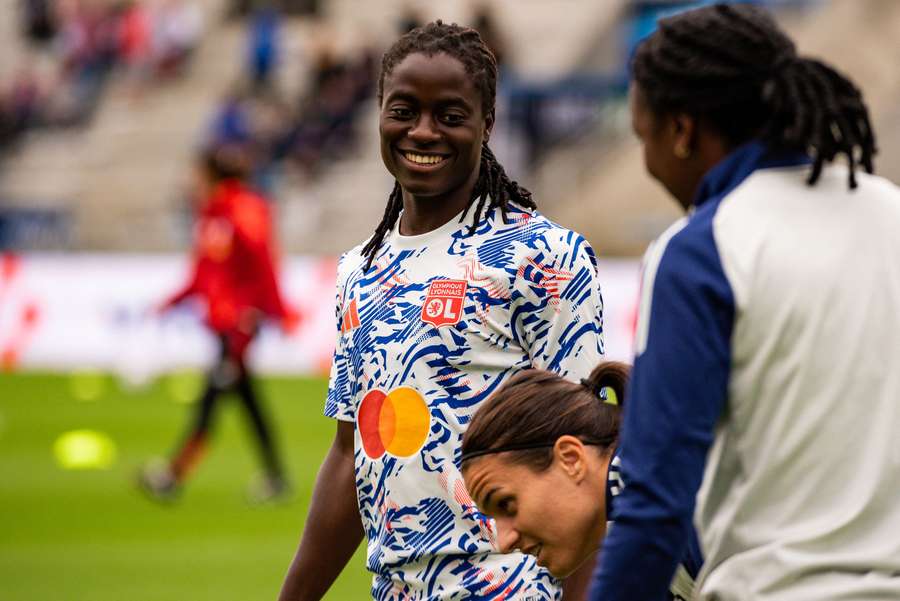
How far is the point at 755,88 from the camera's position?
2816mm

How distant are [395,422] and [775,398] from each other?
1324 mm

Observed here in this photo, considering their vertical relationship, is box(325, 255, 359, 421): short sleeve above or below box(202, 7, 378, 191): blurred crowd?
above

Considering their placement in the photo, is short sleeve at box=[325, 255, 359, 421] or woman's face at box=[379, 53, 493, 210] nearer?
woman's face at box=[379, 53, 493, 210]

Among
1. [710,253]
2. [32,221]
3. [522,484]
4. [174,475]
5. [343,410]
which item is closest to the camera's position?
[710,253]

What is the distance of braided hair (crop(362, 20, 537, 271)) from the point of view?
12.9 feet

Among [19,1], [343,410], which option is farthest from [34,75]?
[343,410]

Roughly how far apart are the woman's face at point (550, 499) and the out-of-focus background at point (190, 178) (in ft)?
24.2

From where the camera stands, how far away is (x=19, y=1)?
3381cm

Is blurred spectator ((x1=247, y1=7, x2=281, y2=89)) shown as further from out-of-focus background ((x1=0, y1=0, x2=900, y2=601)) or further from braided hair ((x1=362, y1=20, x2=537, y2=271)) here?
braided hair ((x1=362, y1=20, x2=537, y2=271))

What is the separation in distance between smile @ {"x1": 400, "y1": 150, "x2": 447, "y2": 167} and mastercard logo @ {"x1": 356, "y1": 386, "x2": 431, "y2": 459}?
1.72 feet

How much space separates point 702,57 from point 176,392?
1700 cm

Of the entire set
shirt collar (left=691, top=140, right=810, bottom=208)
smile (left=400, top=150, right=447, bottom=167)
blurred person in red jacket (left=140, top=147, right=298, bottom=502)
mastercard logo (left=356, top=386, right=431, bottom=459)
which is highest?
shirt collar (left=691, top=140, right=810, bottom=208)

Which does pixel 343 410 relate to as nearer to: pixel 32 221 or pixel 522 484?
pixel 522 484

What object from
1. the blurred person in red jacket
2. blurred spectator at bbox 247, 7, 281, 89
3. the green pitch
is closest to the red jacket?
the blurred person in red jacket
